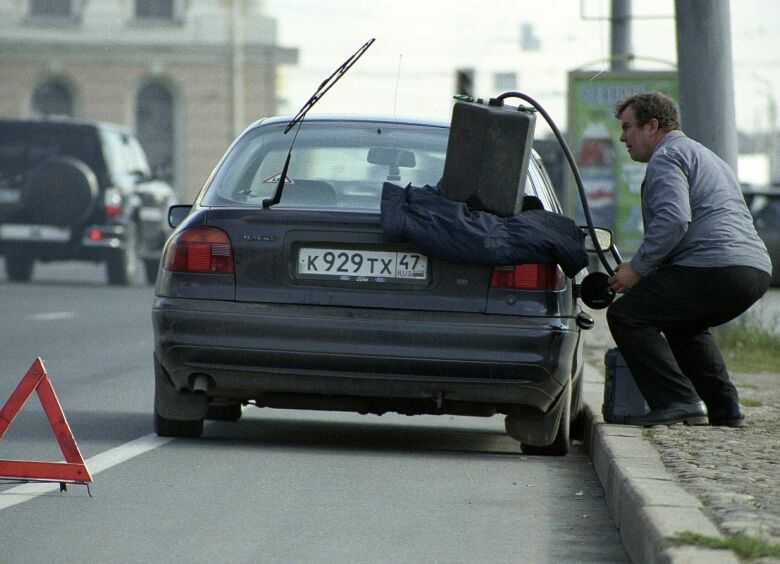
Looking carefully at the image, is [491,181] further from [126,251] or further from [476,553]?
[126,251]

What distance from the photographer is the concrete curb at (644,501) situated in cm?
466

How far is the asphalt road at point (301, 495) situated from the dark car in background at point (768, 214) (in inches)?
752

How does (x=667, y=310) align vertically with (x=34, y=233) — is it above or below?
above

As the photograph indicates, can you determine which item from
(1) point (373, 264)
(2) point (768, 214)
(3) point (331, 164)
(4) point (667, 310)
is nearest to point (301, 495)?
(1) point (373, 264)

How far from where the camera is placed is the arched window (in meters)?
58.8

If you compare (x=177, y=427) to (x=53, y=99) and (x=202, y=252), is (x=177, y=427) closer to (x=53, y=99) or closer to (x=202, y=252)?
(x=202, y=252)

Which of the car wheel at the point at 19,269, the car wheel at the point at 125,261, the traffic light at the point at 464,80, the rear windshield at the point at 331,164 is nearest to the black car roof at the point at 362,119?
the rear windshield at the point at 331,164

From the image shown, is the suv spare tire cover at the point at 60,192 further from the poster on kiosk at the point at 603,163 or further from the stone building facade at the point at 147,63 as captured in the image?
the stone building facade at the point at 147,63

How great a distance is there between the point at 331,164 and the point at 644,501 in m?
2.83

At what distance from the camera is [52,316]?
60.5ft

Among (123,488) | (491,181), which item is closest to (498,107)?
(491,181)

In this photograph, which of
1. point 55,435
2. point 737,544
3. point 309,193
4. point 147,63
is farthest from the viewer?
point 147,63

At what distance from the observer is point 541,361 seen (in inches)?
277

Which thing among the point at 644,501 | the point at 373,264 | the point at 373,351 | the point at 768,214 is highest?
the point at 373,264
